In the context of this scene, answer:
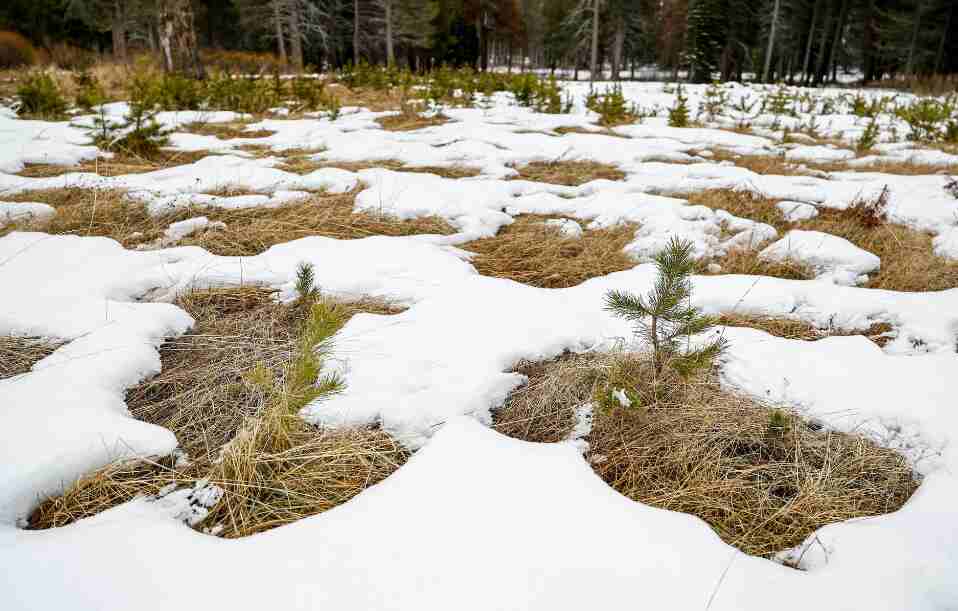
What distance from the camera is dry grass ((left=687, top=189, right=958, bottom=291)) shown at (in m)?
2.71

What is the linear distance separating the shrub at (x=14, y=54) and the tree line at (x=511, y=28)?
314 inches

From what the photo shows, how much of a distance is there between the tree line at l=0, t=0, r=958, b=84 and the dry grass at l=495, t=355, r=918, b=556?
2099 cm

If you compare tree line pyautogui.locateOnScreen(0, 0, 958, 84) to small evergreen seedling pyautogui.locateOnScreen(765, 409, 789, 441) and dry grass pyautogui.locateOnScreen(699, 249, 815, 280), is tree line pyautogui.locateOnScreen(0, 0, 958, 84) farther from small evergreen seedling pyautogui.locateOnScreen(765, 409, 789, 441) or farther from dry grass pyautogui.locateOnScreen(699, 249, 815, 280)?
small evergreen seedling pyautogui.locateOnScreen(765, 409, 789, 441)

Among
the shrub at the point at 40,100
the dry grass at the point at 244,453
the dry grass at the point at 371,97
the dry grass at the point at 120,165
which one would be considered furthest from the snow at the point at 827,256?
the shrub at the point at 40,100

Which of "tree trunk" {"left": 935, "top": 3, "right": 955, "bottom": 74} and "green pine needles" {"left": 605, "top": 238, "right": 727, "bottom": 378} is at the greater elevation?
"tree trunk" {"left": 935, "top": 3, "right": 955, "bottom": 74}

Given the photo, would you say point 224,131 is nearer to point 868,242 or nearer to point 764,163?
point 764,163

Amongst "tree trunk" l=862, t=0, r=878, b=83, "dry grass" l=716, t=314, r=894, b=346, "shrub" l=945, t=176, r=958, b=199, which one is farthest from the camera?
"tree trunk" l=862, t=0, r=878, b=83

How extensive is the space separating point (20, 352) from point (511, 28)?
131 ft

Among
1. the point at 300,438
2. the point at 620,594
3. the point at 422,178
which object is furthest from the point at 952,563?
the point at 422,178

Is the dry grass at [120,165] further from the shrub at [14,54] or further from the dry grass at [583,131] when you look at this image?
the shrub at [14,54]

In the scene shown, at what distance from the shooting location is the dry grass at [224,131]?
6098mm

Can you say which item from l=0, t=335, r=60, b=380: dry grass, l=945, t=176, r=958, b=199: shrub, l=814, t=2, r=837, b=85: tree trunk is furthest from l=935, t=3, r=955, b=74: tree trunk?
l=0, t=335, r=60, b=380: dry grass

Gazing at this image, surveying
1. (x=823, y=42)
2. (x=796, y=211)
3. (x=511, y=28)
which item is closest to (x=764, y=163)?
(x=796, y=211)

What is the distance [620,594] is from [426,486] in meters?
0.50
